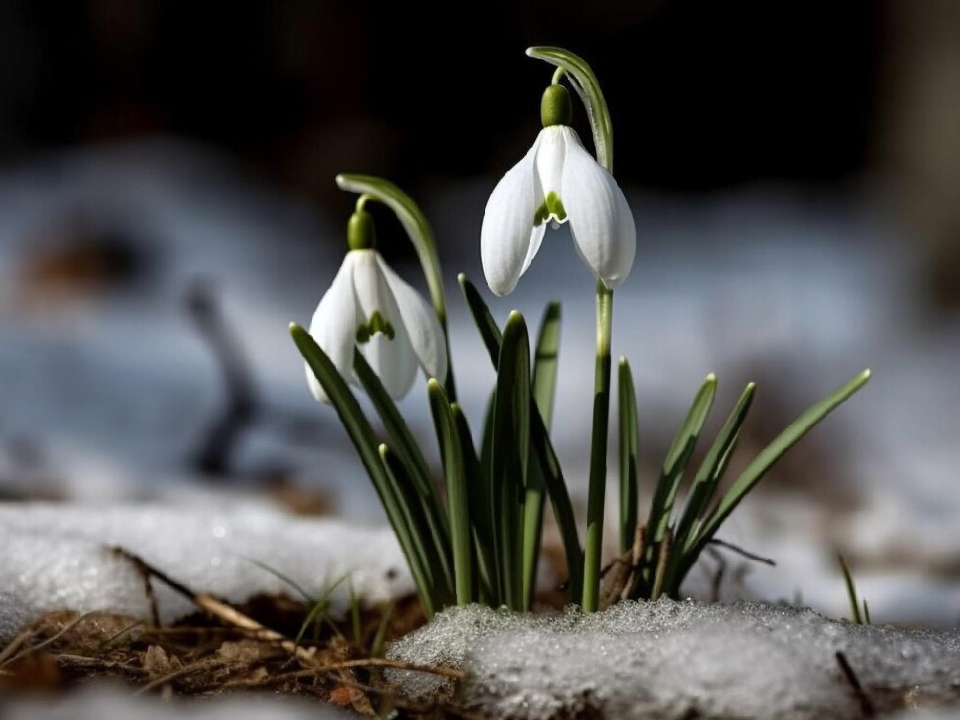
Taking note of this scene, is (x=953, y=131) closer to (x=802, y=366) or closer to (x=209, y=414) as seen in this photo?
(x=802, y=366)

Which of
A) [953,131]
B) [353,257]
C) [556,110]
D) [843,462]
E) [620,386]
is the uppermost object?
[953,131]

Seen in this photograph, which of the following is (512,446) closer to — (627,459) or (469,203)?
(627,459)

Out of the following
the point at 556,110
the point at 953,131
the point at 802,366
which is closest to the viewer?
the point at 556,110

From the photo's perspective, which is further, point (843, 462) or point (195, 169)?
point (195, 169)

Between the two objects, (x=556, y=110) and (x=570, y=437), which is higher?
(x=556, y=110)

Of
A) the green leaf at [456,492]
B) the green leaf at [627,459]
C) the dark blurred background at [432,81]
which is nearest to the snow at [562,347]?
the dark blurred background at [432,81]

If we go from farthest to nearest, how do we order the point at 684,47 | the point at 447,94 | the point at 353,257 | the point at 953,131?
the point at 684,47 → the point at 447,94 → the point at 953,131 → the point at 353,257

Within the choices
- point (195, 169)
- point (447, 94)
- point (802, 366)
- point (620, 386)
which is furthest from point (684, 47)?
point (620, 386)

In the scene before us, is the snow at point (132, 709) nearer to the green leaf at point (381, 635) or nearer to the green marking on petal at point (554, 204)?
the green leaf at point (381, 635)
